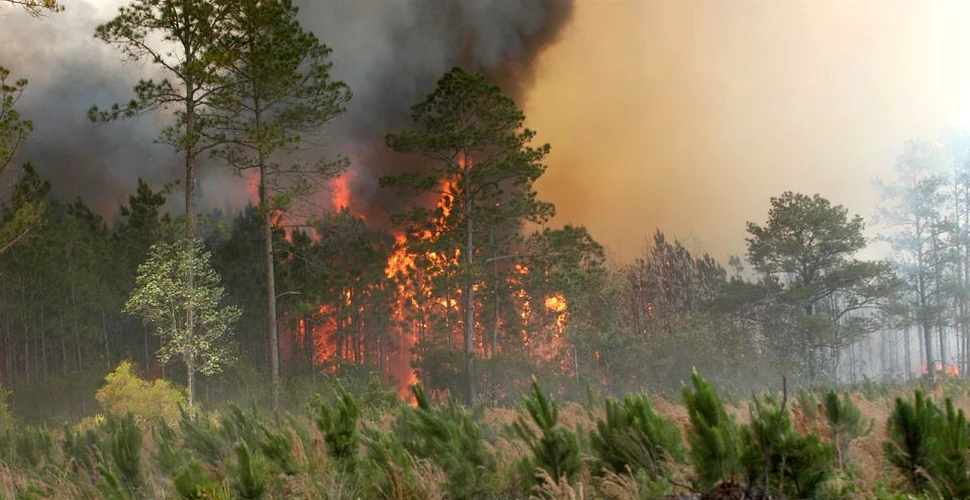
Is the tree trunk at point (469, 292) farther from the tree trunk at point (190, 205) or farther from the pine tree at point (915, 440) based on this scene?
the pine tree at point (915, 440)

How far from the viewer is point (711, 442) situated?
410 cm

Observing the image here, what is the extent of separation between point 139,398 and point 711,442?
1802cm

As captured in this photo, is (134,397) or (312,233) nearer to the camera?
(134,397)

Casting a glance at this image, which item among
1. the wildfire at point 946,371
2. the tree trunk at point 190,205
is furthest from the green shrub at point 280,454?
the wildfire at point 946,371

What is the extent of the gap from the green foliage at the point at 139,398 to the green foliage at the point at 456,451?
14.2 meters

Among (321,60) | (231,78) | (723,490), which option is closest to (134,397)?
(231,78)

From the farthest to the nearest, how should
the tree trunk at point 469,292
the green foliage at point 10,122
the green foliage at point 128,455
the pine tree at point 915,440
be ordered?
the tree trunk at point 469,292 < the green foliage at point 10,122 < the green foliage at point 128,455 < the pine tree at point 915,440

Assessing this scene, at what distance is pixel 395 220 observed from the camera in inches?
1047

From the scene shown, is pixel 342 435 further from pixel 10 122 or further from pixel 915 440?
pixel 10 122

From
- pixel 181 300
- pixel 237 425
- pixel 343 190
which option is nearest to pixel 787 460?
pixel 237 425

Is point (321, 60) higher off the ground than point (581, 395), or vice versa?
point (321, 60)

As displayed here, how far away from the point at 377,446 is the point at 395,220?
21179mm

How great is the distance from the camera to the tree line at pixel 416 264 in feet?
64.4

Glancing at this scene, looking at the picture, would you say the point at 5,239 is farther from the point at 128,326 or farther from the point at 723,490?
the point at 128,326
